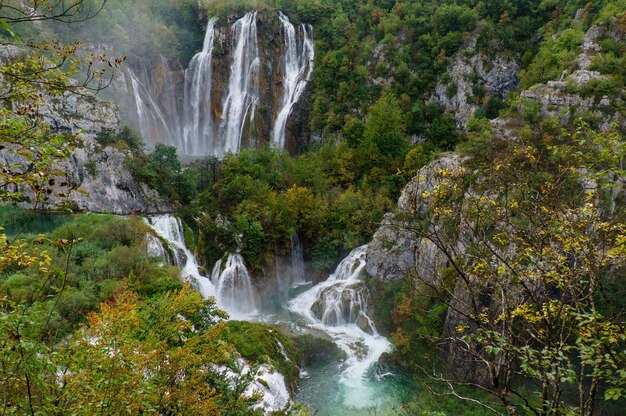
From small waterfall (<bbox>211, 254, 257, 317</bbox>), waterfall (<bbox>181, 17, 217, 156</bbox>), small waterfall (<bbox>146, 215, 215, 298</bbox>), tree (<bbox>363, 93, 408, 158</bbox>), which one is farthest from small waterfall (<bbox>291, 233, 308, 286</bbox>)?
waterfall (<bbox>181, 17, 217, 156</bbox>)

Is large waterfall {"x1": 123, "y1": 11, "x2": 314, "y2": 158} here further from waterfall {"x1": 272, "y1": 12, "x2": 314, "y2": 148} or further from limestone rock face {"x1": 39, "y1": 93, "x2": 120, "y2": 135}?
limestone rock face {"x1": 39, "y1": 93, "x2": 120, "y2": 135}

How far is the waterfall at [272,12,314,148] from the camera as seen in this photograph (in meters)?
33.0

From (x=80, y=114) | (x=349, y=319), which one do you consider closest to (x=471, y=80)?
(x=349, y=319)

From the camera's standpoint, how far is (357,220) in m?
20.9

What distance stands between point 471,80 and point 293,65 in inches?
582

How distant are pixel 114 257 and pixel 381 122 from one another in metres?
17.9

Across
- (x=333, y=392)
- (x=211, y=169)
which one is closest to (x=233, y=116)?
(x=211, y=169)

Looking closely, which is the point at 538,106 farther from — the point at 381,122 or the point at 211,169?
the point at 211,169

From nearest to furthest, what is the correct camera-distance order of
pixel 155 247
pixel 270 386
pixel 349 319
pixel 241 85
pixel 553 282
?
pixel 553 282 → pixel 270 386 → pixel 155 247 → pixel 349 319 → pixel 241 85

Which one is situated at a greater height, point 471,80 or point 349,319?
point 471,80

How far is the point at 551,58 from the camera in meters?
23.2

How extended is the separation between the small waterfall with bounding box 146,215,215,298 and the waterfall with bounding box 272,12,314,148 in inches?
605

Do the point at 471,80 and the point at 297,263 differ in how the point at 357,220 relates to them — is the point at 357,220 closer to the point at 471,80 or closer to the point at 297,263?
the point at 297,263

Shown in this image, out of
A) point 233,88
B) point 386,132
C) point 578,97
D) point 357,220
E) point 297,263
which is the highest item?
point 233,88
